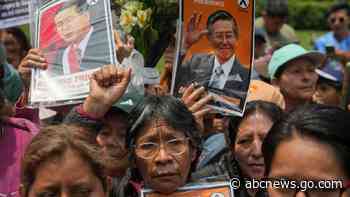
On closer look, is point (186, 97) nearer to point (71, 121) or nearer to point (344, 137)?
point (71, 121)

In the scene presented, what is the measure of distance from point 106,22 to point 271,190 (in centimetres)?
152

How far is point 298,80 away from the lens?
5.13 metres

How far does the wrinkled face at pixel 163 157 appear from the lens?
325cm

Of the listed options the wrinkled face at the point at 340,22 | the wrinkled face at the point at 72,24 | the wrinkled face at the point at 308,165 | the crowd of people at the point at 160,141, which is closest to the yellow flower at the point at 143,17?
the crowd of people at the point at 160,141

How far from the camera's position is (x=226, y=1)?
381 centimetres

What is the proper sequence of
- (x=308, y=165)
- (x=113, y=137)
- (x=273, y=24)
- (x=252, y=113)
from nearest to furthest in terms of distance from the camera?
(x=308, y=165) < (x=113, y=137) < (x=252, y=113) < (x=273, y=24)

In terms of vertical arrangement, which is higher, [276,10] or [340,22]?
[276,10]

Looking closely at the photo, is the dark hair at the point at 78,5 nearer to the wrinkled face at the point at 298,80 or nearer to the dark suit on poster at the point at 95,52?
the dark suit on poster at the point at 95,52

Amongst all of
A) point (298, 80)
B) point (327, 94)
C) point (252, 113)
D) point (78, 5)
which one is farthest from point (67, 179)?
point (327, 94)

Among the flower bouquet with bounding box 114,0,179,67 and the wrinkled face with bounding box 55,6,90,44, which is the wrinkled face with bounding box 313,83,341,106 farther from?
the wrinkled face with bounding box 55,6,90,44

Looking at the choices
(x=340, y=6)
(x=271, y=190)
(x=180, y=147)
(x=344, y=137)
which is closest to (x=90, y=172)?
(x=180, y=147)

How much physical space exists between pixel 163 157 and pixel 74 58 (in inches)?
27.5

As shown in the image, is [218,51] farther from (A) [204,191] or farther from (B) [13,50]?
(B) [13,50]

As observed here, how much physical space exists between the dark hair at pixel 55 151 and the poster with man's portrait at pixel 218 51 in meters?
0.81
